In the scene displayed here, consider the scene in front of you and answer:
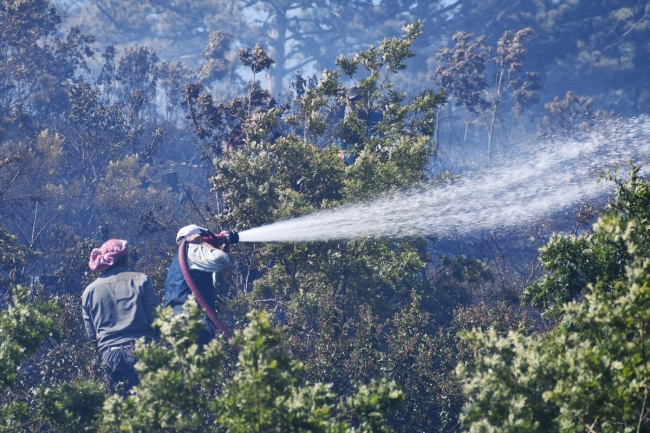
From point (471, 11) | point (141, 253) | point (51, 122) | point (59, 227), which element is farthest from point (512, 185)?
point (471, 11)

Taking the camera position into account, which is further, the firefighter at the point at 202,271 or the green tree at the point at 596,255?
the firefighter at the point at 202,271

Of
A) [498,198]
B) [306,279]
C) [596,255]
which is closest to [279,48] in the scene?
[498,198]

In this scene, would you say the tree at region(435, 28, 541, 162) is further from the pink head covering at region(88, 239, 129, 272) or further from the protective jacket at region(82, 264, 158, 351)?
the protective jacket at region(82, 264, 158, 351)

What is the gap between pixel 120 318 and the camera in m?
6.94

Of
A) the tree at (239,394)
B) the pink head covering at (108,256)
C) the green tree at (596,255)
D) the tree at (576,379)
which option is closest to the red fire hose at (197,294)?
the pink head covering at (108,256)

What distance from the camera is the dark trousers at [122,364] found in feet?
22.2

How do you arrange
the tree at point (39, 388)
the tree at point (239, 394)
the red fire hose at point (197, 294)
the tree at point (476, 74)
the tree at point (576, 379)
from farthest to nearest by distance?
the tree at point (476, 74), the red fire hose at point (197, 294), the tree at point (39, 388), the tree at point (239, 394), the tree at point (576, 379)

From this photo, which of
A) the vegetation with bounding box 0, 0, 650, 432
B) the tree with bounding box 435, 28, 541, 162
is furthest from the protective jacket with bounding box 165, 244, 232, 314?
the tree with bounding box 435, 28, 541, 162

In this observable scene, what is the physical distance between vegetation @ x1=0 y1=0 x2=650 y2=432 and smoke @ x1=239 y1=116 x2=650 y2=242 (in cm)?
21

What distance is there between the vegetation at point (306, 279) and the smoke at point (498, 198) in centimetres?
21

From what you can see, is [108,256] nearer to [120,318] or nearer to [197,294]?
[120,318]

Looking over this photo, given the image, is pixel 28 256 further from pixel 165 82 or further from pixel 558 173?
pixel 165 82

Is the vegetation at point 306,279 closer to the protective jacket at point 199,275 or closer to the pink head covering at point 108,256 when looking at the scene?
the protective jacket at point 199,275

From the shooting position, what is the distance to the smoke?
7.98 m
